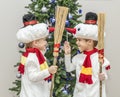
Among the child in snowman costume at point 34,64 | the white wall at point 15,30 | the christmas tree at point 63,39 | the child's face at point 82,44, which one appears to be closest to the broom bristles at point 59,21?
the child in snowman costume at point 34,64

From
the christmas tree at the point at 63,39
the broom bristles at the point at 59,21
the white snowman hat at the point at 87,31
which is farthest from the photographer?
the christmas tree at the point at 63,39

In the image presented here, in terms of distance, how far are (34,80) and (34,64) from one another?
0.11 meters

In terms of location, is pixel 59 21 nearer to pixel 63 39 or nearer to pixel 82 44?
pixel 82 44

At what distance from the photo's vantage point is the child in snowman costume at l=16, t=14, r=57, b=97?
221cm

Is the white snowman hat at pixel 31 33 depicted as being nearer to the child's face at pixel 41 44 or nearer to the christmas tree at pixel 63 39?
the child's face at pixel 41 44

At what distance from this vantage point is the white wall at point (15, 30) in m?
3.10

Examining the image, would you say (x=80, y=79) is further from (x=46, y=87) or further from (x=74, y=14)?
(x=74, y=14)

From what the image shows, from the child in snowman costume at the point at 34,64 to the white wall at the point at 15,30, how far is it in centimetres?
84

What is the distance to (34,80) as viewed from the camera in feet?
7.27

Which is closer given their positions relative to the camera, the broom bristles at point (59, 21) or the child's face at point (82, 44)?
the broom bristles at point (59, 21)

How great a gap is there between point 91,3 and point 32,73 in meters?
1.21

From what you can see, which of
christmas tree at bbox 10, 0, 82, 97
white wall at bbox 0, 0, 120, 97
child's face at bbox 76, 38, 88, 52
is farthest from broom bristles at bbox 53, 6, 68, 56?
white wall at bbox 0, 0, 120, 97
